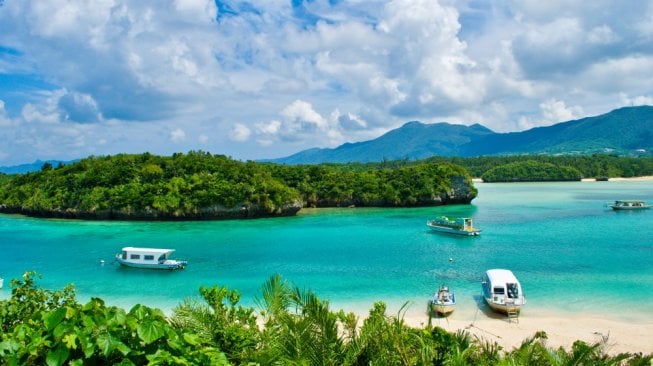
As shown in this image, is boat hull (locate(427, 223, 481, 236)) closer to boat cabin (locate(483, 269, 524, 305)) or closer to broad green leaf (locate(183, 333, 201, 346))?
boat cabin (locate(483, 269, 524, 305))

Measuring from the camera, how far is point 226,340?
7.11 m

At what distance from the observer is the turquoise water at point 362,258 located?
2372cm

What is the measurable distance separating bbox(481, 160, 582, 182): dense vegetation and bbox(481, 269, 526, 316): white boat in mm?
131494

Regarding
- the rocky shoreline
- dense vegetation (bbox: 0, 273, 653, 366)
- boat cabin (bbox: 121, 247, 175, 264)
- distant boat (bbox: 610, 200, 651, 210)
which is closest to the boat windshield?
dense vegetation (bbox: 0, 273, 653, 366)

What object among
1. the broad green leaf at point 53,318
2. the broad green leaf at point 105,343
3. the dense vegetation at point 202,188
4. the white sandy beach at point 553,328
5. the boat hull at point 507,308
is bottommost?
the white sandy beach at point 553,328

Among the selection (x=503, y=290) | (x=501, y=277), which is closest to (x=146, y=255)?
(x=501, y=277)

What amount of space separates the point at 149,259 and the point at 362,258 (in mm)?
14773

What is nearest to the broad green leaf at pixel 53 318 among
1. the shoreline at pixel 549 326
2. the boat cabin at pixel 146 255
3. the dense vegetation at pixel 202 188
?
the shoreline at pixel 549 326

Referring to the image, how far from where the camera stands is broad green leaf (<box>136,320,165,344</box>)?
14.8 feet

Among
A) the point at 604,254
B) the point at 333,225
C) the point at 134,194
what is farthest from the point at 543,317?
the point at 134,194

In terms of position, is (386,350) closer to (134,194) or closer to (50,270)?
(50,270)

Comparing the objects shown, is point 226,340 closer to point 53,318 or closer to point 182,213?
point 53,318

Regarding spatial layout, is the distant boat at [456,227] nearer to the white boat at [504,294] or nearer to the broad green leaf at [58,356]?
the white boat at [504,294]

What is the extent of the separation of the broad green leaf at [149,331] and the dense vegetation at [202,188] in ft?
187
